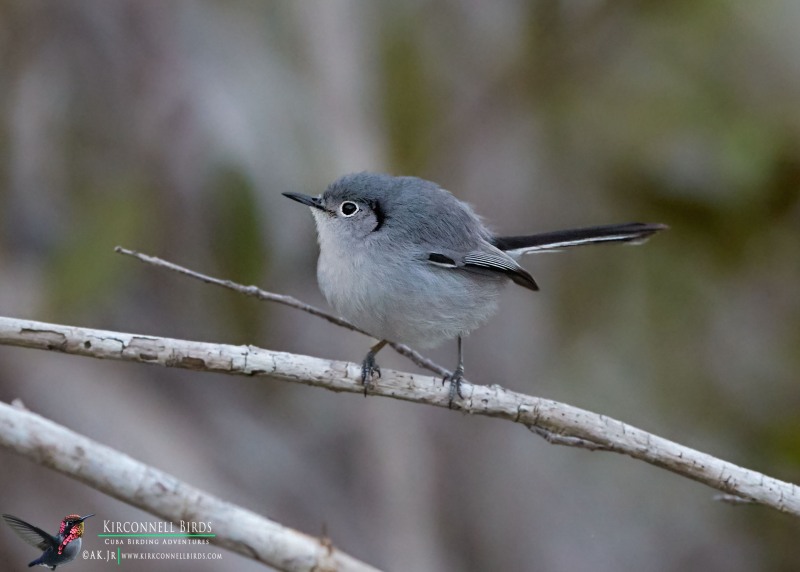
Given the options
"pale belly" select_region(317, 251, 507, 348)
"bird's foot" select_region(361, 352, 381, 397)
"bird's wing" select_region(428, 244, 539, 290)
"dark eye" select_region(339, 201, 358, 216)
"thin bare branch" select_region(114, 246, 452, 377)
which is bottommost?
"bird's foot" select_region(361, 352, 381, 397)

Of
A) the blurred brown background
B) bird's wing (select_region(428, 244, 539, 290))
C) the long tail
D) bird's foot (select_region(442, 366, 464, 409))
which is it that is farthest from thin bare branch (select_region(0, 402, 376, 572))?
the blurred brown background

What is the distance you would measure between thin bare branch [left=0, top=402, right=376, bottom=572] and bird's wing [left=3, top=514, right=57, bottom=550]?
0.89m

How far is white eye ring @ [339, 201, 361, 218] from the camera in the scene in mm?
3332

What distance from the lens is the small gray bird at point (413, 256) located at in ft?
9.92

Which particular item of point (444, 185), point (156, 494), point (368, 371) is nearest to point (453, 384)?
point (368, 371)

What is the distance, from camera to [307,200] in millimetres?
3332

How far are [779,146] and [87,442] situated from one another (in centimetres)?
379

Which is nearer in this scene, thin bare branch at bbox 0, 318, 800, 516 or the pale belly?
thin bare branch at bbox 0, 318, 800, 516

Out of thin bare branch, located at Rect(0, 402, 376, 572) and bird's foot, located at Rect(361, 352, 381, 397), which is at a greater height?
bird's foot, located at Rect(361, 352, 381, 397)

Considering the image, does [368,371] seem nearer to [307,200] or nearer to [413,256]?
[413,256]

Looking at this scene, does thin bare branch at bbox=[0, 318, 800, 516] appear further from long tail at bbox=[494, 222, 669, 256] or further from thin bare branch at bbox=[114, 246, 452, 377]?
long tail at bbox=[494, 222, 669, 256]

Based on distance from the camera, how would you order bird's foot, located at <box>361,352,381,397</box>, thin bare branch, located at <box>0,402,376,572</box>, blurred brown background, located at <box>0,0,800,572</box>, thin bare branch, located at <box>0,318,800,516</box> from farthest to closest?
1. blurred brown background, located at <box>0,0,800,572</box>
2. bird's foot, located at <box>361,352,381,397</box>
3. thin bare branch, located at <box>0,318,800,516</box>
4. thin bare branch, located at <box>0,402,376,572</box>

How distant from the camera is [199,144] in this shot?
4.29 m

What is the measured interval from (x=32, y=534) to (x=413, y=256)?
70.3 inches
